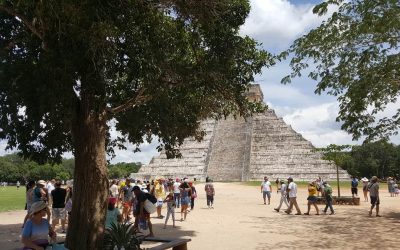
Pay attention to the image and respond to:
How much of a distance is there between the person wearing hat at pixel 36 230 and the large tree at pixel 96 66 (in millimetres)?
1926

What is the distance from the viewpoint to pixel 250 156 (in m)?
59.3

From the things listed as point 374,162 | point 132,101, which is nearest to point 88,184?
point 132,101

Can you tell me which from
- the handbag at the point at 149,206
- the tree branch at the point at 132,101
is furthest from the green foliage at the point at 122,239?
the handbag at the point at 149,206

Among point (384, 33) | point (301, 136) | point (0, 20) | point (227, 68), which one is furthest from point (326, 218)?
point (301, 136)

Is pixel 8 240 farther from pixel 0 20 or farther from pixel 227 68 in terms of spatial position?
pixel 227 68

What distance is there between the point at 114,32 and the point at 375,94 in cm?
897

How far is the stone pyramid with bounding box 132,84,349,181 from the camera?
5338 cm

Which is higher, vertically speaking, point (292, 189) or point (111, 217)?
point (292, 189)

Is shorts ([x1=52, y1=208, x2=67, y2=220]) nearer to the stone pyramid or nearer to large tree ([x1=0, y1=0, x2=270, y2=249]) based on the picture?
large tree ([x1=0, y1=0, x2=270, y2=249])

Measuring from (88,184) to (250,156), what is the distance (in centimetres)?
5157

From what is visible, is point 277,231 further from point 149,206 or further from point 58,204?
point 58,204

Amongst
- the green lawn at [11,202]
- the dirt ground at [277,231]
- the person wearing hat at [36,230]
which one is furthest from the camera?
the green lawn at [11,202]

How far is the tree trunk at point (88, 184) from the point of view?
849cm

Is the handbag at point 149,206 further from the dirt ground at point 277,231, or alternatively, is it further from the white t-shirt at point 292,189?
the white t-shirt at point 292,189
